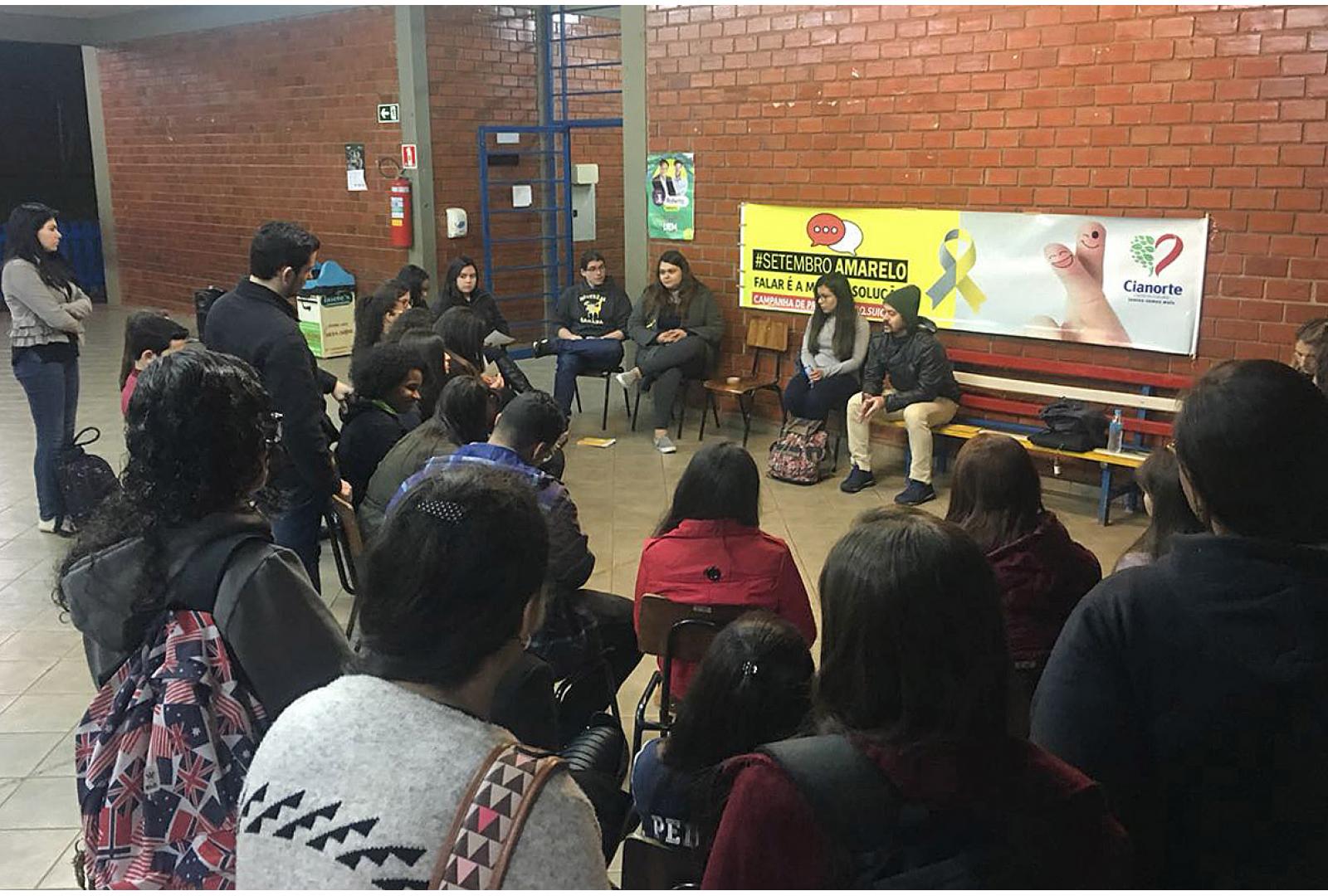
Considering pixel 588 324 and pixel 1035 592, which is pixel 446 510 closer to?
pixel 1035 592

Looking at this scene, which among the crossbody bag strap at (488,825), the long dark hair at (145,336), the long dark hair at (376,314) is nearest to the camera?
the crossbody bag strap at (488,825)

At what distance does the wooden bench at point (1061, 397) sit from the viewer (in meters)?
5.44

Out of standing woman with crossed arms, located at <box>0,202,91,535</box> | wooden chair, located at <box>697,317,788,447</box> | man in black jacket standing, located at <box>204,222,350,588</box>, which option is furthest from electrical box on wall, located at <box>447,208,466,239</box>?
man in black jacket standing, located at <box>204,222,350,588</box>

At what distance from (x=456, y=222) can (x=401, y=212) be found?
462 mm

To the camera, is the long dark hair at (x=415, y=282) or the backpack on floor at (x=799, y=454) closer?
the long dark hair at (x=415, y=282)

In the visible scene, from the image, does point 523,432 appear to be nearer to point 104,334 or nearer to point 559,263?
point 559,263

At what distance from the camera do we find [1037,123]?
5.67 metres

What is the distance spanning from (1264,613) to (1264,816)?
0.85 feet

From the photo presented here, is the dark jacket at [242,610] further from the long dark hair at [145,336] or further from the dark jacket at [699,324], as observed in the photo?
the dark jacket at [699,324]

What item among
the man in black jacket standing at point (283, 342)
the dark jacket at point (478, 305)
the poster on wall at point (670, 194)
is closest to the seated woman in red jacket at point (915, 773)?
the man in black jacket standing at point (283, 342)

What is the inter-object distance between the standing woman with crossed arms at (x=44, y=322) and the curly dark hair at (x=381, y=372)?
192cm

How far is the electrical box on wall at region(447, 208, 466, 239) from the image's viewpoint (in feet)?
29.9

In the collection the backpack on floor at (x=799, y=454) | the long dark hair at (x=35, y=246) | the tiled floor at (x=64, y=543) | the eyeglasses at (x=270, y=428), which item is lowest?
the tiled floor at (x=64, y=543)

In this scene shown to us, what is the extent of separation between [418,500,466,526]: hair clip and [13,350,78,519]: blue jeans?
457cm
